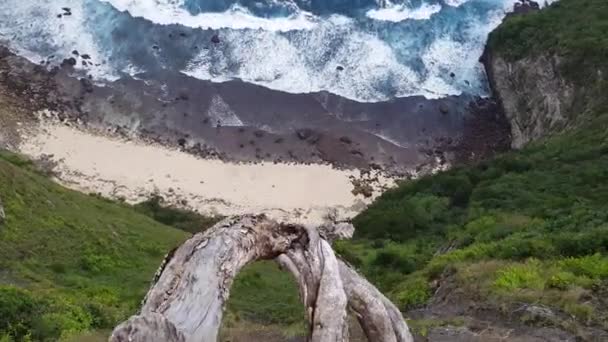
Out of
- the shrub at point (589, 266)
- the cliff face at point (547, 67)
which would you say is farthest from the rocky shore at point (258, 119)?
the shrub at point (589, 266)

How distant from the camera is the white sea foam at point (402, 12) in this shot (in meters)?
49.6

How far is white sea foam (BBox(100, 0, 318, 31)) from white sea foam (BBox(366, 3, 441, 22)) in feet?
13.9

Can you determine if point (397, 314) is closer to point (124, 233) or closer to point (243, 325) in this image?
point (243, 325)

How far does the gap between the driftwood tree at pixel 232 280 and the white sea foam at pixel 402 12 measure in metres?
43.5

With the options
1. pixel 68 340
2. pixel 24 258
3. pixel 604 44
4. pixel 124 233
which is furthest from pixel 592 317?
pixel 604 44

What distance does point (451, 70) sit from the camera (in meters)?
47.9

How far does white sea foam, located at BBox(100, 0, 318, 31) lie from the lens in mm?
47094

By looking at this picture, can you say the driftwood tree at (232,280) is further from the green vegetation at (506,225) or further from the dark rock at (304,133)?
the dark rock at (304,133)

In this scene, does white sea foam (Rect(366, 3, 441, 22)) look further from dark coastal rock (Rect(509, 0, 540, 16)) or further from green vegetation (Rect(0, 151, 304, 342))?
green vegetation (Rect(0, 151, 304, 342))

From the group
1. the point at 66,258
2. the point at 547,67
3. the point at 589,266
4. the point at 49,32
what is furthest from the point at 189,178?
the point at 589,266

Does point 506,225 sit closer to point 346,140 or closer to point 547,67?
point 346,140

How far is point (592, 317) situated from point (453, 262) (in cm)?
652

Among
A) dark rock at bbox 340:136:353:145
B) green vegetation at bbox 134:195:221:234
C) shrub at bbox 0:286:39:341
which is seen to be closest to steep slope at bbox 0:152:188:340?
shrub at bbox 0:286:39:341

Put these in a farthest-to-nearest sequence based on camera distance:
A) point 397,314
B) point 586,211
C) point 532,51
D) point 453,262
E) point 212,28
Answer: point 212,28, point 532,51, point 586,211, point 453,262, point 397,314
